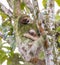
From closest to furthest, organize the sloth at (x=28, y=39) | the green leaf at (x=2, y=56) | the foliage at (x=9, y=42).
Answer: the sloth at (x=28, y=39), the foliage at (x=9, y=42), the green leaf at (x=2, y=56)

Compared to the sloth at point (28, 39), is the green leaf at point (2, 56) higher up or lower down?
lower down

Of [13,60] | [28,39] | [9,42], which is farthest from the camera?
[13,60]

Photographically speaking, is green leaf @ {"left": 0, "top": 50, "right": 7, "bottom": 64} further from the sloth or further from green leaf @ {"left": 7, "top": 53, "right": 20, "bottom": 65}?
the sloth

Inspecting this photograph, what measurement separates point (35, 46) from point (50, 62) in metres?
0.10

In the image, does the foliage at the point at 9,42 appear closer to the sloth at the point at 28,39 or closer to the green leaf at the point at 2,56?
the green leaf at the point at 2,56

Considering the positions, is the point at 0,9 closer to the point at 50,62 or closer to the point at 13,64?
the point at 13,64

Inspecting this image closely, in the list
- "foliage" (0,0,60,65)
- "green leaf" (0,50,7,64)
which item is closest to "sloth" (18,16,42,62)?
"foliage" (0,0,60,65)

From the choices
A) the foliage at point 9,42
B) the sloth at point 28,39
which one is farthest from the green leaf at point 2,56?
the sloth at point 28,39

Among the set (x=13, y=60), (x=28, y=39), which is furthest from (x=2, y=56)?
(x=28, y=39)

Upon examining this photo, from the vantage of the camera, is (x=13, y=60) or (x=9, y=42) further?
(x=13, y=60)

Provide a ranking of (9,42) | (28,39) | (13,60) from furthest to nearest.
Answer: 1. (13,60)
2. (9,42)
3. (28,39)

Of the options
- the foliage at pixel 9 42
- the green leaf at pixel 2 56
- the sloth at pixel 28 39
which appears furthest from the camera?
the green leaf at pixel 2 56

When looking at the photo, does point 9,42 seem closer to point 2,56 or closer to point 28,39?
point 2,56

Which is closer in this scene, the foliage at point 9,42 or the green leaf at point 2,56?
the foliage at point 9,42
